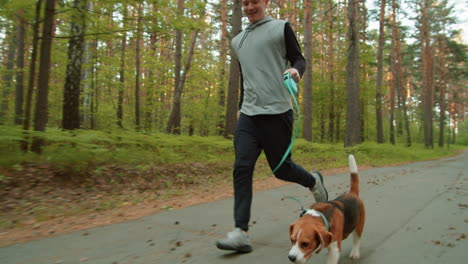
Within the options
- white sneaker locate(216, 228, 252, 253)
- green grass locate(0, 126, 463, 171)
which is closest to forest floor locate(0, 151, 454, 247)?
green grass locate(0, 126, 463, 171)

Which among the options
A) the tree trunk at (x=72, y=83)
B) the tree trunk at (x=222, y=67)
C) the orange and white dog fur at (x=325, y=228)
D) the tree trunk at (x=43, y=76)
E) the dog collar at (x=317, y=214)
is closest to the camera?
the orange and white dog fur at (x=325, y=228)

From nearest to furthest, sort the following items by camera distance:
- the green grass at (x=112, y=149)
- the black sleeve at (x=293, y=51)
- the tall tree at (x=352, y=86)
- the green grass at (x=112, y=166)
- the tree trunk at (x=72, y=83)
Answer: the black sleeve at (x=293, y=51), the green grass at (x=112, y=166), the green grass at (x=112, y=149), the tree trunk at (x=72, y=83), the tall tree at (x=352, y=86)

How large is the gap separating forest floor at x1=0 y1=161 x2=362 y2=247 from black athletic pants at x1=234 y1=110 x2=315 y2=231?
6.17 feet

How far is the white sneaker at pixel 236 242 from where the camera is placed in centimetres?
243

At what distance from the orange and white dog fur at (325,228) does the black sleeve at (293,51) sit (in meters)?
1.15

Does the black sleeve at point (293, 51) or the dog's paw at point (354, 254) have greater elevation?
the black sleeve at point (293, 51)

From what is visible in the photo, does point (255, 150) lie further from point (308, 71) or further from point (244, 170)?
point (308, 71)

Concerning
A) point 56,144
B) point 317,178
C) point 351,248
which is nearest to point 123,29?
point 56,144

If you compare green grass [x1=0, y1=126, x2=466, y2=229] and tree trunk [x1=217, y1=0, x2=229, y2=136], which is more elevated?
tree trunk [x1=217, y1=0, x2=229, y2=136]

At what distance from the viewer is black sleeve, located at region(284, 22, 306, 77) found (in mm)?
2660

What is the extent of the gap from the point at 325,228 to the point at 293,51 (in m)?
1.57

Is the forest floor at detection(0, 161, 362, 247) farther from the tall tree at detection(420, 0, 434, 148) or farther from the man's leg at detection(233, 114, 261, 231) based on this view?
the tall tree at detection(420, 0, 434, 148)

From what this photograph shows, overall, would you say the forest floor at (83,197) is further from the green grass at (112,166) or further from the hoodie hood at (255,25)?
the hoodie hood at (255,25)

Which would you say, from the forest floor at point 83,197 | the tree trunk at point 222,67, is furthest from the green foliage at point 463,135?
the forest floor at point 83,197
